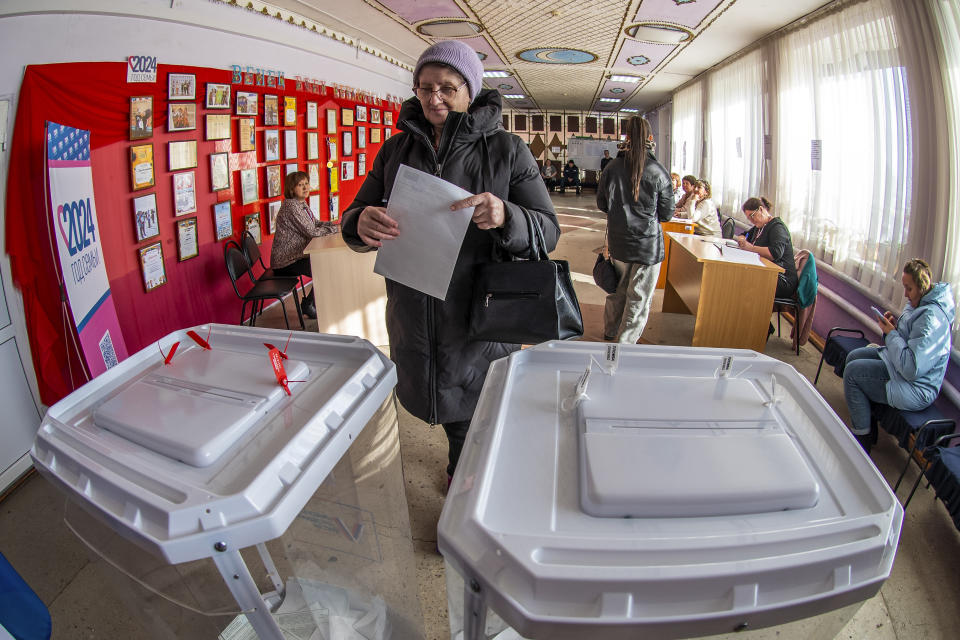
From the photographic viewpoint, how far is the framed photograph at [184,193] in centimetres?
352

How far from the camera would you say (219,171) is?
3.97 m

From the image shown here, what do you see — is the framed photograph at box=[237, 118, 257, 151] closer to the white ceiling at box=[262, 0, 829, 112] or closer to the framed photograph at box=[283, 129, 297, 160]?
the framed photograph at box=[283, 129, 297, 160]

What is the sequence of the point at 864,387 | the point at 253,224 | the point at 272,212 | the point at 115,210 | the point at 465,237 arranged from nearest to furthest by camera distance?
the point at 465,237
the point at 864,387
the point at 115,210
the point at 253,224
the point at 272,212

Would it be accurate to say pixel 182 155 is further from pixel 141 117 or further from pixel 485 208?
pixel 485 208

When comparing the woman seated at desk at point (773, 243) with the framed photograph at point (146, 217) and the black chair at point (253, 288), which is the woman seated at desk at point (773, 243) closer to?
the black chair at point (253, 288)

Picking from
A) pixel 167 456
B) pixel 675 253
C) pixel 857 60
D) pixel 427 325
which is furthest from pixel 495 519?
pixel 857 60

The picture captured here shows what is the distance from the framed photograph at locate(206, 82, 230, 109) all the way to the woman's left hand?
3.49m

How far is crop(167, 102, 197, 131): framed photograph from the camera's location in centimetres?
342

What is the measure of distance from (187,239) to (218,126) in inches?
38.4

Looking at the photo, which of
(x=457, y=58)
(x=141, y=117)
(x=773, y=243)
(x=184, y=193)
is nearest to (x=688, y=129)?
(x=773, y=243)

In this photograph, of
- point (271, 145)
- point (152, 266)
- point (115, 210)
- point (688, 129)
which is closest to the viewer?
point (115, 210)

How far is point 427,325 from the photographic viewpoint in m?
1.56

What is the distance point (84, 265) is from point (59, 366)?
55 cm

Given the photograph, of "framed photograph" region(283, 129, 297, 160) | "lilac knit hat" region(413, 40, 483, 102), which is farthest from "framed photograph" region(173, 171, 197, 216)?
"lilac knit hat" region(413, 40, 483, 102)
